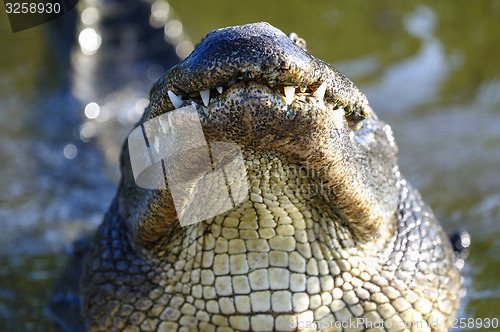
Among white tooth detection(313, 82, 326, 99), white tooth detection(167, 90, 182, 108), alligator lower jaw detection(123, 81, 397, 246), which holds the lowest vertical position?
alligator lower jaw detection(123, 81, 397, 246)

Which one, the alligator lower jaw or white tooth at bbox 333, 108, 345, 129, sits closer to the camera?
the alligator lower jaw

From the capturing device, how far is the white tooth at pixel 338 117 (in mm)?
1960

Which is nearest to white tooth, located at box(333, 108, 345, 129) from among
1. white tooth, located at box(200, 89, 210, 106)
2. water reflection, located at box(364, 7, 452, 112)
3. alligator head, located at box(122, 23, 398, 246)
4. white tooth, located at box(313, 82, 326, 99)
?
alligator head, located at box(122, 23, 398, 246)

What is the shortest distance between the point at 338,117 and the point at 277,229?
0.48 m

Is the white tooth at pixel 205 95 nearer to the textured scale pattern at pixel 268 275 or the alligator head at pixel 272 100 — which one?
the alligator head at pixel 272 100

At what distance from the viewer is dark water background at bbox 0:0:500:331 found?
13.0 feet

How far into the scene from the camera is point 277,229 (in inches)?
87.3

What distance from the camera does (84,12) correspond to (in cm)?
648

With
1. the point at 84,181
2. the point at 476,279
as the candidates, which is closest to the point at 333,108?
the point at 476,279

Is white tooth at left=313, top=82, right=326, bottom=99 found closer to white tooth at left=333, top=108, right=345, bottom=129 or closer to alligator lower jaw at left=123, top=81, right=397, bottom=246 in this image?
alligator lower jaw at left=123, top=81, right=397, bottom=246

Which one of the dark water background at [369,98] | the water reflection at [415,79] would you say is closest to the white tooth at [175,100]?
the dark water background at [369,98]

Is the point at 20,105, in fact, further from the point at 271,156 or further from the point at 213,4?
the point at 271,156

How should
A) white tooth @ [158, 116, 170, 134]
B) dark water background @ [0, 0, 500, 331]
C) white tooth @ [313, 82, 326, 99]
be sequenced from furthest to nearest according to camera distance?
dark water background @ [0, 0, 500, 331] < white tooth @ [158, 116, 170, 134] < white tooth @ [313, 82, 326, 99]

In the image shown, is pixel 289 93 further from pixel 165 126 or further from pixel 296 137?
pixel 165 126
